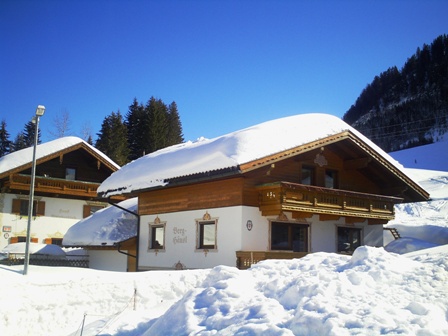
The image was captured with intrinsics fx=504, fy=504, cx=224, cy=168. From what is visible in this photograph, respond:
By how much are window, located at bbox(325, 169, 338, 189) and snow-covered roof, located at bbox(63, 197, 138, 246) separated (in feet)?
29.8

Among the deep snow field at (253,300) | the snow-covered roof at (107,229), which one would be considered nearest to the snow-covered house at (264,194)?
the snow-covered roof at (107,229)

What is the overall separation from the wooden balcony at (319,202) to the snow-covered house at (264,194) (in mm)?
36

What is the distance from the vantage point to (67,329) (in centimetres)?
969

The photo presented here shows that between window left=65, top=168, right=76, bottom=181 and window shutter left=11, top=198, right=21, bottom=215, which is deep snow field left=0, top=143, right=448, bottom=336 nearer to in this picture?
window shutter left=11, top=198, right=21, bottom=215

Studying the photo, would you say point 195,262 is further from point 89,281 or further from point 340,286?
point 340,286

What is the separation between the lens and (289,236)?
18625 mm

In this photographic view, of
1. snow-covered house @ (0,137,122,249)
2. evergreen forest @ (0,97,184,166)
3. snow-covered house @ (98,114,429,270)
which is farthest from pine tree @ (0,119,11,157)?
snow-covered house @ (98,114,429,270)

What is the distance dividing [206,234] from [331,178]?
19.6 ft

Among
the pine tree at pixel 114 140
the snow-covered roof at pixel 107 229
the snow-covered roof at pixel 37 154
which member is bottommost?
the snow-covered roof at pixel 107 229

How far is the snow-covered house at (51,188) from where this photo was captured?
31.7m

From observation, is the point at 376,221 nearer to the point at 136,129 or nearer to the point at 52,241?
the point at 52,241

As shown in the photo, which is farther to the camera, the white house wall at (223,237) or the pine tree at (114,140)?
the pine tree at (114,140)

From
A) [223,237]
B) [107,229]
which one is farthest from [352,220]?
[107,229]

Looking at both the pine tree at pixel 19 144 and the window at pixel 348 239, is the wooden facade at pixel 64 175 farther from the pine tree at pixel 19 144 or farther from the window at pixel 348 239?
the pine tree at pixel 19 144
